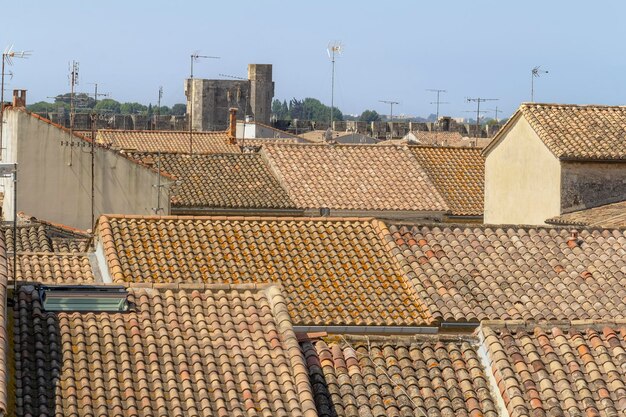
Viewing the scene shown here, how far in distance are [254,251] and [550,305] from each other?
4.12 metres

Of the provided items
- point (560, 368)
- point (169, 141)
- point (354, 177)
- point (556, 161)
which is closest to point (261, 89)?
point (169, 141)

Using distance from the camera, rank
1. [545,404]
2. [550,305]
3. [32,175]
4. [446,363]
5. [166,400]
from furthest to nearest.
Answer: [32,175] → [550,305] → [446,363] → [545,404] → [166,400]

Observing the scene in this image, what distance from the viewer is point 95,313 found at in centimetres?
1366

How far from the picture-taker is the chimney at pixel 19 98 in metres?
34.3

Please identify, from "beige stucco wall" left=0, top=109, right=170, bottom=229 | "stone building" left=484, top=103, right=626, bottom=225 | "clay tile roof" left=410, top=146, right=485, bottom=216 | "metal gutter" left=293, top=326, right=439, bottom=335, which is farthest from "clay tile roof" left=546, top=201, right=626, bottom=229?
"beige stucco wall" left=0, top=109, right=170, bottom=229

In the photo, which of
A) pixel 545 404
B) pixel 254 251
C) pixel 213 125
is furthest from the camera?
pixel 213 125

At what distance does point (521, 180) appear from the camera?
31062 mm

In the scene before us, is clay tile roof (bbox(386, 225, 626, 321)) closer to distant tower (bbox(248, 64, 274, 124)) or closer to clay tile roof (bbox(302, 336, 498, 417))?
clay tile roof (bbox(302, 336, 498, 417))

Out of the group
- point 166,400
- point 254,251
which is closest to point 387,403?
point 166,400

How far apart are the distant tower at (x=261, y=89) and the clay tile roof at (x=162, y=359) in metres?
74.6

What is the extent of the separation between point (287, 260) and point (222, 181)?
14761mm

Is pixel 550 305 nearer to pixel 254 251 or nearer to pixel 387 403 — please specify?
pixel 254 251

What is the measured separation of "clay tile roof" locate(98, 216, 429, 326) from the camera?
19.0 meters

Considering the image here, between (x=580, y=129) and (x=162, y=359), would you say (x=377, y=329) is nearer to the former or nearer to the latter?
(x=162, y=359)
